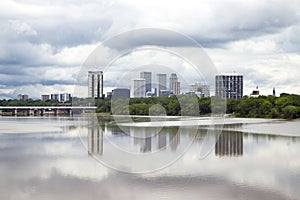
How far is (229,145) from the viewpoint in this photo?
17.0 m

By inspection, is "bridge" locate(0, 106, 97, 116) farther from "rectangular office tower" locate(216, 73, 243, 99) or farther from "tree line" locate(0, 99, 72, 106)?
"rectangular office tower" locate(216, 73, 243, 99)

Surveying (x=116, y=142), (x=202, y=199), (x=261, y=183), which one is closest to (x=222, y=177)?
(x=261, y=183)

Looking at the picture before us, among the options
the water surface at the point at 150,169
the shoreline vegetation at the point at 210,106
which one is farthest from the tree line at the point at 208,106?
the water surface at the point at 150,169

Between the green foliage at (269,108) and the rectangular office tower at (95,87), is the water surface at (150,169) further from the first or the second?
the rectangular office tower at (95,87)

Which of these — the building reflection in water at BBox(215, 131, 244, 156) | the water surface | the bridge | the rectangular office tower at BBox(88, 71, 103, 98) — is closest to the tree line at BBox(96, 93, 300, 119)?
the rectangular office tower at BBox(88, 71, 103, 98)

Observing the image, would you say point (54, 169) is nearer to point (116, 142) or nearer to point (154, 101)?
point (116, 142)

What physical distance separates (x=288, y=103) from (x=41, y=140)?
2608 centimetres

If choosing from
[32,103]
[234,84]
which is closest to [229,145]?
[32,103]

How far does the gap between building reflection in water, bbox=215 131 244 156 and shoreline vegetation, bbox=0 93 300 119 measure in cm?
1854

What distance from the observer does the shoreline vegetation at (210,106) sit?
38844 mm

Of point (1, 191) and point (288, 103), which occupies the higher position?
point (288, 103)

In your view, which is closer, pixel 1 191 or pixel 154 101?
pixel 1 191

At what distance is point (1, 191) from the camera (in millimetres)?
9492

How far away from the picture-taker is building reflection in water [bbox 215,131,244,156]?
15008mm
